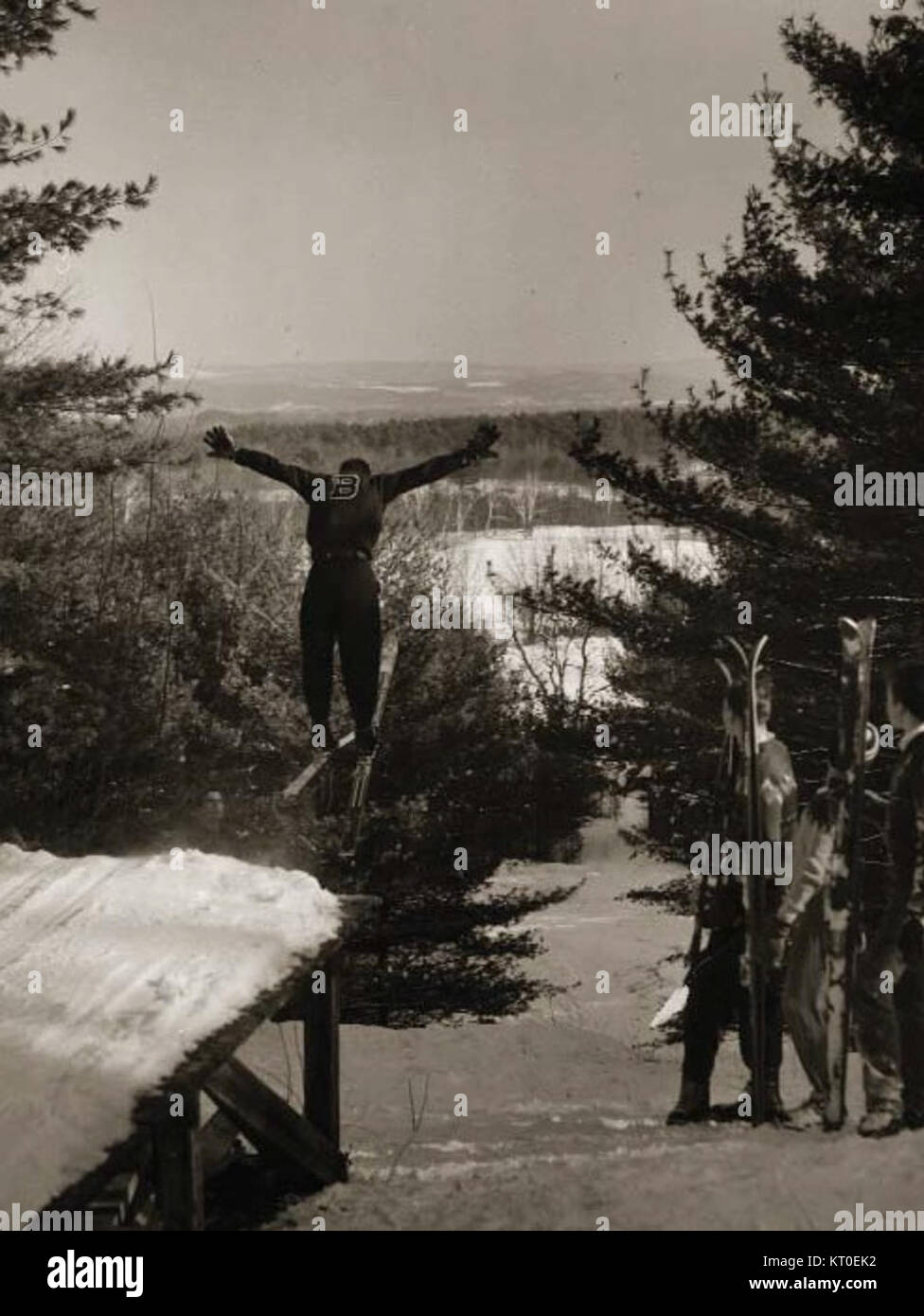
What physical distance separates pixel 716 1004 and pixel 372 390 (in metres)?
6.49

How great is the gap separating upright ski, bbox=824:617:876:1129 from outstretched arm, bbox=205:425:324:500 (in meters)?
3.12

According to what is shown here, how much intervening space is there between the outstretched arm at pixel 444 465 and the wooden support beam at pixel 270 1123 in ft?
10.6

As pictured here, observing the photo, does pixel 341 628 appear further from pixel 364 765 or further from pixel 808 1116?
pixel 808 1116

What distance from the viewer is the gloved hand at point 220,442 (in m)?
7.96

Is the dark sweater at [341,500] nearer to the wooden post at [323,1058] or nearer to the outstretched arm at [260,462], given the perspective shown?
the outstretched arm at [260,462]

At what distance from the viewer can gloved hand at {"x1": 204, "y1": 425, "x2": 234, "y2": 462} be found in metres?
7.96

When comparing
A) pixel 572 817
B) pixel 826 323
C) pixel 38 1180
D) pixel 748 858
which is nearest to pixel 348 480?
pixel 748 858

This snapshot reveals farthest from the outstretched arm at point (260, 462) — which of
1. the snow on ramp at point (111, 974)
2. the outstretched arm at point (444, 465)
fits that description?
the snow on ramp at point (111, 974)

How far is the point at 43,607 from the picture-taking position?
16.2m

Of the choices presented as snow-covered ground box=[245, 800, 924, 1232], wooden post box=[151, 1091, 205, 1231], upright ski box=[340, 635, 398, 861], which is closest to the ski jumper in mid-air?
upright ski box=[340, 635, 398, 861]

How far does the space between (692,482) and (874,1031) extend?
31.7ft

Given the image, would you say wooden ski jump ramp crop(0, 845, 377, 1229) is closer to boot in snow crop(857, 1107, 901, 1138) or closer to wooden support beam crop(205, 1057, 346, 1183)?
wooden support beam crop(205, 1057, 346, 1183)

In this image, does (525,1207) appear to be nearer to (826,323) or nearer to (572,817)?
(826,323)
